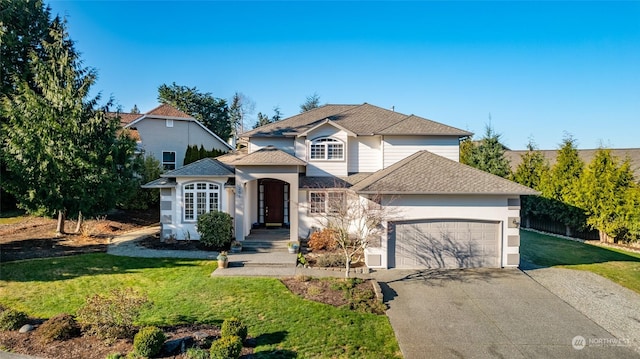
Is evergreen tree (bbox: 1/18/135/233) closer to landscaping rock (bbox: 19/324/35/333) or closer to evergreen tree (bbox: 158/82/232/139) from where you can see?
landscaping rock (bbox: 19/324/35/333)

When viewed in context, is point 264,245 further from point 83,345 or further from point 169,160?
point 169,160

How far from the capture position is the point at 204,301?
9.88 meters

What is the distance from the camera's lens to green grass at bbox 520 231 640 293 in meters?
13.1

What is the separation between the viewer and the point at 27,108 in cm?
1485

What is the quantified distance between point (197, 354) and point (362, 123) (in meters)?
15.5

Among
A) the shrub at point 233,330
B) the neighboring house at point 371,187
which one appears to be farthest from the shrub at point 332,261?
the shrub at point 233,330

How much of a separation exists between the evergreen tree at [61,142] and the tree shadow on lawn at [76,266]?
9.97ft

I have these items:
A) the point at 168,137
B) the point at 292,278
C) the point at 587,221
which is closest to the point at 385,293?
the point at 292,278

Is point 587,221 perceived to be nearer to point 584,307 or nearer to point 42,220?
point 584,307

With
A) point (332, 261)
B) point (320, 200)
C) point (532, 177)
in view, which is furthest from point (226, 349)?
point (532, 177)

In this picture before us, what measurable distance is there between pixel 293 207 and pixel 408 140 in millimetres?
7478

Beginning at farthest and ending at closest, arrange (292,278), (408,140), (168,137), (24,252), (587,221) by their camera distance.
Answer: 1. (168,137)
2. (587,221)
3. (408,140)
4. (24,252)
5. (292,278)

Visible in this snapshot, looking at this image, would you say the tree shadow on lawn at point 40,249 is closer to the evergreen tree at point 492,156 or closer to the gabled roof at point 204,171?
the gabled roof at point 204,171

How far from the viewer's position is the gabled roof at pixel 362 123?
1834 centimetres
